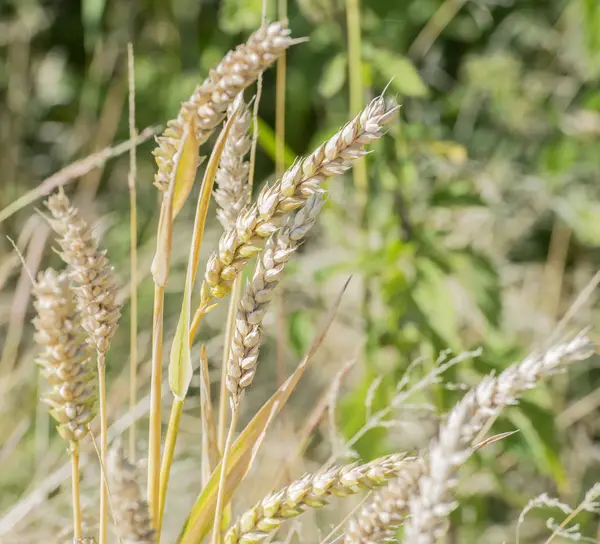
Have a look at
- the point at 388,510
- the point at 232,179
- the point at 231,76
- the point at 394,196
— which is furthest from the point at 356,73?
the point at 388,510

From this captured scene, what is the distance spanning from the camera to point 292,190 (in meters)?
0.49

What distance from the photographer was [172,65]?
78.8 inches

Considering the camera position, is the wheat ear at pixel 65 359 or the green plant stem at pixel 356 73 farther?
the green plant stem at pixel 356 73

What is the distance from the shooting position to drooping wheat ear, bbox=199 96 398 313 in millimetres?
471

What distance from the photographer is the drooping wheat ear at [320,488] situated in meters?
0.51

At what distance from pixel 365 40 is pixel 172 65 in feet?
2.95

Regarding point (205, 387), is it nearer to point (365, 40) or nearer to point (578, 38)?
point (365, 40)

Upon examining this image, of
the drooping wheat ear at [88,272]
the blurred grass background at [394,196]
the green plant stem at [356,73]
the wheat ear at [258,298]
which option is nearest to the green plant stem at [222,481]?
the wheat ear at [258,298]

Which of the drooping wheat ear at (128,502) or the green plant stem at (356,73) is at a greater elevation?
the green plant stem at (356,73)

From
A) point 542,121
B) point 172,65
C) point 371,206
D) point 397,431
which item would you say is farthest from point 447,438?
point 172,65

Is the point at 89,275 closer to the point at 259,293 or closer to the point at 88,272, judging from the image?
the point at 88,272

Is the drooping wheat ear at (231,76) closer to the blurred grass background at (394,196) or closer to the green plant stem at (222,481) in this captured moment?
the green plant stem at (222,481)

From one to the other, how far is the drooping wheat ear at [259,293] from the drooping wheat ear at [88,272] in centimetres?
9

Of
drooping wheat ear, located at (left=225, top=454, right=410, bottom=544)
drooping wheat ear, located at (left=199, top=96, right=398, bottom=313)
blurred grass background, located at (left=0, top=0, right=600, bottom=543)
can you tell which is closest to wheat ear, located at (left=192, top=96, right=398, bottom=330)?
drooping wheat ear, located at (left=199, top=96, right=398, bottom=313)
